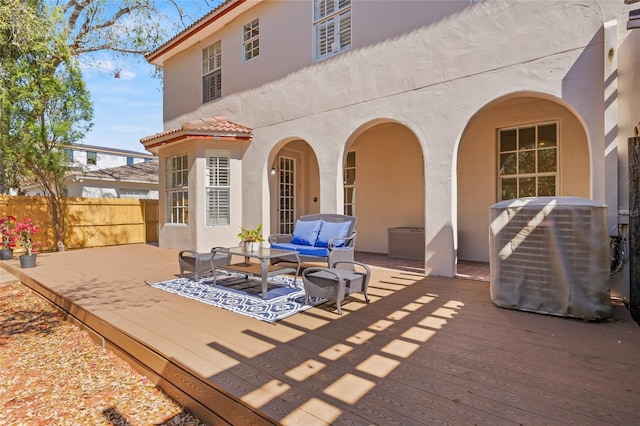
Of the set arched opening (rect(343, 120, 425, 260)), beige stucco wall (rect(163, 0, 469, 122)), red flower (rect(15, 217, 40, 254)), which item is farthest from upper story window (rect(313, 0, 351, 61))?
red flower (rect(15, 217, 40, 254))

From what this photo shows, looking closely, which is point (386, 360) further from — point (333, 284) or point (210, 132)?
point (210, 132)

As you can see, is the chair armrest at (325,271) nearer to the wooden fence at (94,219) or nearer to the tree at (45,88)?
the tree at (45,88)

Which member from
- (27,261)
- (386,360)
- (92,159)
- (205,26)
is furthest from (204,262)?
(92,159)

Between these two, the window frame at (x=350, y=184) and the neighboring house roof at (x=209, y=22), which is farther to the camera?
the window frame at (x=350, y=184)

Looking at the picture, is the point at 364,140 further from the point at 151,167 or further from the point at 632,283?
the point at 151,167

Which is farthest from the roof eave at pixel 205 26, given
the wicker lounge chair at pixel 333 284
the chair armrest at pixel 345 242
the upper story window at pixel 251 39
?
the wicker lounge chair at pixel 333 284

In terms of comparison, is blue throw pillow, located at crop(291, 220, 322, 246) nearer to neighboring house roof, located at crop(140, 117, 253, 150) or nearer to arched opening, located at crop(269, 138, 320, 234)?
arched opening, located at crop(269, 138, 320, 234)

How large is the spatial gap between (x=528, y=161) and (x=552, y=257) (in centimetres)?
400

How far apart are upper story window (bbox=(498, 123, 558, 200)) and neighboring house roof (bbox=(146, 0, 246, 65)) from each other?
291 inches

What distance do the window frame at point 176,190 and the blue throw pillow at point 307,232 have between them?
4.55m

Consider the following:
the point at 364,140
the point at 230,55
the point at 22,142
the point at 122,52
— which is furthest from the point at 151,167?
the point at 364,140

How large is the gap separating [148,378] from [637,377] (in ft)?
13.6

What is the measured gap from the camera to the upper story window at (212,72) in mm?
10883

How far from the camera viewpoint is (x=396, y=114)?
6797mm
